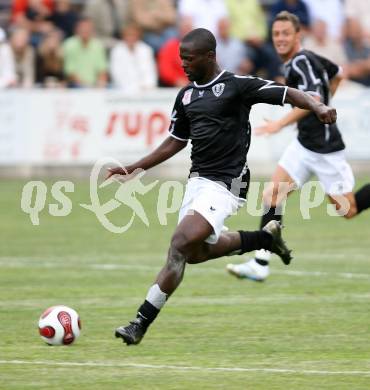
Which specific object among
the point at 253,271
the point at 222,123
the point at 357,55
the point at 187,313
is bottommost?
the point at 357,55

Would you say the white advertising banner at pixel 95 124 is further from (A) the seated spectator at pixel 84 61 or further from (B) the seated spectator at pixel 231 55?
(B) the seated spectator at pixel 231 55

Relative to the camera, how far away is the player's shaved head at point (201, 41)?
913 centimetres

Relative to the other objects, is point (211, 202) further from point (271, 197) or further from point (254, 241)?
point (271, 197)

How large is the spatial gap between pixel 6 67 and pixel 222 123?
14.4 meters

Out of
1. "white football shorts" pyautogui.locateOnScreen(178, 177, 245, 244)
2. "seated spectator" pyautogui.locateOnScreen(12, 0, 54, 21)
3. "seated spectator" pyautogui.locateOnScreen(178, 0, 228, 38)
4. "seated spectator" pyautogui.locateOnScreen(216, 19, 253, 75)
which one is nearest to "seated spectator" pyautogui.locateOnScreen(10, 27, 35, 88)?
"seated spectator" pyautogui.locateOnScreen(12, 0, 54, 21)

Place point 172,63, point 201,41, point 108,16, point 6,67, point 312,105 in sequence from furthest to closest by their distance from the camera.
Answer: point 108,16, point 172,63, point 6,67, point 201,41, point 312,105

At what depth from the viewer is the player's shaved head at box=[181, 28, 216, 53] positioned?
9.13m

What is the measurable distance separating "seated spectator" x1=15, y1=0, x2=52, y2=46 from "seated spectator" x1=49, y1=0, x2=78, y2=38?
0.64 ft

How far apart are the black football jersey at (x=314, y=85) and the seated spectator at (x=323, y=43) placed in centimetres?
1182

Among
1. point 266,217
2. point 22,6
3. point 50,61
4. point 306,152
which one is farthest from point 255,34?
point 266,217

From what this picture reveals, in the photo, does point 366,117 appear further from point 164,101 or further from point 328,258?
point 328,258

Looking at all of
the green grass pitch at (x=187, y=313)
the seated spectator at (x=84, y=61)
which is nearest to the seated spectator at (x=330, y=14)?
the seated spectator at (x=84, y=61)

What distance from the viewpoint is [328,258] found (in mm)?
14234

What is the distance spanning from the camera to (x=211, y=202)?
365 inches
